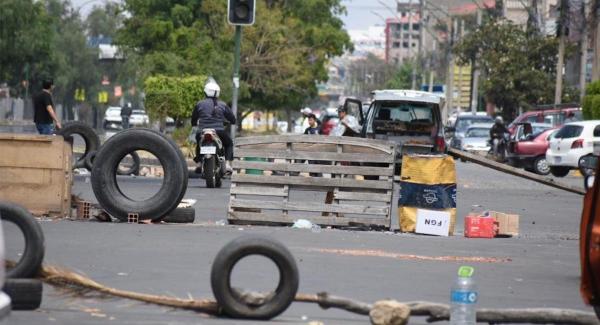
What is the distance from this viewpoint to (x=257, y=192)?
691 inches

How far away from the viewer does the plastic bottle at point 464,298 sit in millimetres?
8602

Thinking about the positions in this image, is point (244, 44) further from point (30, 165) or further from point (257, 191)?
point (30, 165)

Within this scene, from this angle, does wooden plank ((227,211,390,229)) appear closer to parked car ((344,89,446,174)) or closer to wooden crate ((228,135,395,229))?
wooden crate ((228,135,395,229))

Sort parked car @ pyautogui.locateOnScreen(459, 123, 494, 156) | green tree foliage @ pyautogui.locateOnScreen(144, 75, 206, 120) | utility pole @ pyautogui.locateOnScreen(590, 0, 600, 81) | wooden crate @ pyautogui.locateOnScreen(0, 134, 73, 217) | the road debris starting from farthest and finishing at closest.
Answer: utility pole @ pyautogui.locateOnScreen(590, 0, 600, 81), parked car @ pyautogui.locateOnScreen(459, 123, 494, 156), green tree foliage @ pyautogui.locateOnScreen(144, 75, 206, 120), wooden crate @ pyautogui.locateOnScreen(0, 134, 73, 217), the road debris

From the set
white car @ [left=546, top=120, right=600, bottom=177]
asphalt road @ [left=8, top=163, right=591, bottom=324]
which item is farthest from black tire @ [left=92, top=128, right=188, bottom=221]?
white car @ [left=546, top=120, right=600, bottom=177]

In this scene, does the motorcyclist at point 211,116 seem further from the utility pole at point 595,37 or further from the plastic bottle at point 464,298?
the utility pole at point 595,37

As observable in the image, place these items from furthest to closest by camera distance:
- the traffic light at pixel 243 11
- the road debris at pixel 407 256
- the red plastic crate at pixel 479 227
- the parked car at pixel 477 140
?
the parked car at pixel 477 140
the traffic light at pixel 243 11
the red plastic crate at pixel 479 227
the road debris at pixel 407 256

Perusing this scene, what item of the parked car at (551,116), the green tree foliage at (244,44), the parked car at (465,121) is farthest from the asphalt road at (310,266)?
the parked car at (465,121)

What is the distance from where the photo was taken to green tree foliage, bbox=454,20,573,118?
265ft

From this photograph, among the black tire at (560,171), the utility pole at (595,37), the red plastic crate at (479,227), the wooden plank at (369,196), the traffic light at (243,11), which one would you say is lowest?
the black tire at (560,171)

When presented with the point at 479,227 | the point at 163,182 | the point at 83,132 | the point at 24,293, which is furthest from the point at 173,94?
the point at 24,293

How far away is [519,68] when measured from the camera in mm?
81500

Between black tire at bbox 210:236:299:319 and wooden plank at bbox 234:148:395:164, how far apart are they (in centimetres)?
748

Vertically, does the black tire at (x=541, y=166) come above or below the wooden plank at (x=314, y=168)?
below
